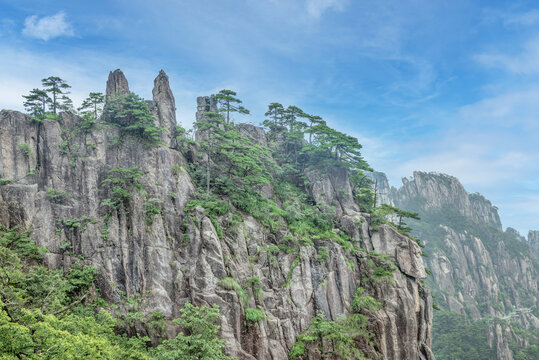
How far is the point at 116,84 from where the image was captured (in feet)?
111

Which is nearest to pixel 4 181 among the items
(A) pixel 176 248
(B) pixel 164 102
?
(A) pixel 176 248

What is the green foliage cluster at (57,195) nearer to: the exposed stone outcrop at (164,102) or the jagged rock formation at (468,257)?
the exposed stone outcrop at (164,102)

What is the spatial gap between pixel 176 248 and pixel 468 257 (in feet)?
329

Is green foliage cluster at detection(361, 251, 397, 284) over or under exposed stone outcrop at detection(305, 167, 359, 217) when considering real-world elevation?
under

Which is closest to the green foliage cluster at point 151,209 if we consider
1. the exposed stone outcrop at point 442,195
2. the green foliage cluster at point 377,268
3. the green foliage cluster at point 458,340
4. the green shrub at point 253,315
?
the green shrub at point 253,315

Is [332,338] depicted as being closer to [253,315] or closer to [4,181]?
[253,315]

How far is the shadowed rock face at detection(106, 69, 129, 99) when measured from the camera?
33594 mm

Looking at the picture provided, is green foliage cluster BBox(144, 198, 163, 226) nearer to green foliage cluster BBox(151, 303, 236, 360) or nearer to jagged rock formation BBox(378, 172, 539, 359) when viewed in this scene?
green foliage cluster BBox(151, 303, 236, 360)

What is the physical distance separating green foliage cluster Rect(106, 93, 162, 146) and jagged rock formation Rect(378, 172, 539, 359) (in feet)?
271

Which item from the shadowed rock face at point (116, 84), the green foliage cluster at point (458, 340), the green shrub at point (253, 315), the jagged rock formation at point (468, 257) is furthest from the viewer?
the jagged rock formation at point (468, 257)

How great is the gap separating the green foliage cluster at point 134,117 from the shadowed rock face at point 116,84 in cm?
335

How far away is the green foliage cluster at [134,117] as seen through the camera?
29641 mm

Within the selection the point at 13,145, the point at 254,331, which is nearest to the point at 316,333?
the point at 254,331

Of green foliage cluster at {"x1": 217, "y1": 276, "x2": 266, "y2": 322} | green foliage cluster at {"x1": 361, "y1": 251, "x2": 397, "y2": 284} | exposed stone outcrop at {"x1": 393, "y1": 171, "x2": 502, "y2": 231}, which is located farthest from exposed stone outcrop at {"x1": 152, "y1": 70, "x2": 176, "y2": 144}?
exposed stone outcrop at {"x1": 393, "y1": 171, "x2": 502, "y2": 231}
